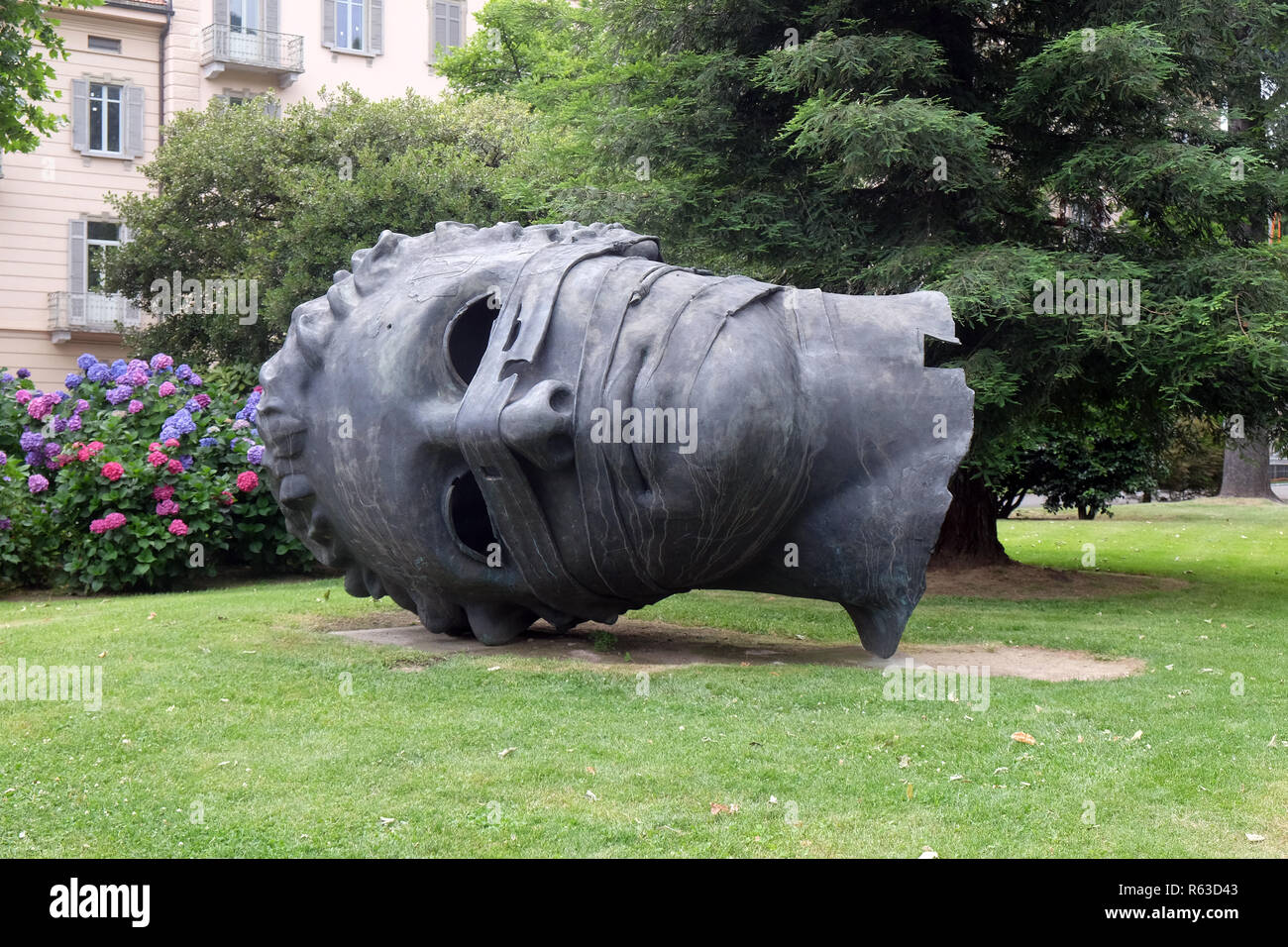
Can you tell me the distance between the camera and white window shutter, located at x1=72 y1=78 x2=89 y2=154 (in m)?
31.5

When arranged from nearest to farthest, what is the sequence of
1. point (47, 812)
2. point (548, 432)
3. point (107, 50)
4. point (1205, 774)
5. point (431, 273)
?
point (47, 812)
point (1205, 774)
point (548, 432)
point (431, 273)
point (107, 50)

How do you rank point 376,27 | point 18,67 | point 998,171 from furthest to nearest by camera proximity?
point 376,27, point 18,67, point 998,171

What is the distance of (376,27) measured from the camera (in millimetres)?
34625

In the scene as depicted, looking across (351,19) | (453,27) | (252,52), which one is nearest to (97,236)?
(252,52)

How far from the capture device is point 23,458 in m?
13.7

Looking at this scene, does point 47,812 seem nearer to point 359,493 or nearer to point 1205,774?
point 359,493

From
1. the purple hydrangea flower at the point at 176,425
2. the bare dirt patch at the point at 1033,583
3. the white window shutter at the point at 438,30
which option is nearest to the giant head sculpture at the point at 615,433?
the purple hydrangea flower at the point at 176,425

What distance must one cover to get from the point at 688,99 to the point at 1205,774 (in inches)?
342

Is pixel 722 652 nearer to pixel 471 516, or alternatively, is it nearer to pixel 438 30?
pixel 471 516

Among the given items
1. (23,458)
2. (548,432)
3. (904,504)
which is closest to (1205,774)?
(904,504)

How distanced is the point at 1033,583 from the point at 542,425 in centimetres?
870

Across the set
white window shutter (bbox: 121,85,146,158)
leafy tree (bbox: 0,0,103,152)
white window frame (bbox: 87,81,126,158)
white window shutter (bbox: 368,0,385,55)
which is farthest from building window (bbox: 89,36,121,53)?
leafy tree (bbox: 0,0,103,152)

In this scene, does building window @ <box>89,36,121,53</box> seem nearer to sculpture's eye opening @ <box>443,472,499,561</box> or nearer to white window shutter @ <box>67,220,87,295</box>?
white window shutter @ <box>67,220,87,295</box>

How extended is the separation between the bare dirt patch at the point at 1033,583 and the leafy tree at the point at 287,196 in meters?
7.48
